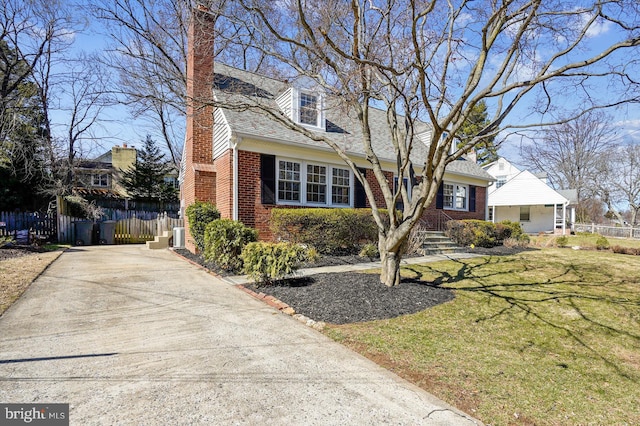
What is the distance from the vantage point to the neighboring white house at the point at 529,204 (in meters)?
24.9

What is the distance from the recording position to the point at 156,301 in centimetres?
561

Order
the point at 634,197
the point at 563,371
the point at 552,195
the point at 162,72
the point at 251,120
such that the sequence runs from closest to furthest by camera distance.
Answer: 1. the point at 563,371
2. the point at 162,72
3. the point at 251,120
4. the point at 552,195
5. the point at 634,197

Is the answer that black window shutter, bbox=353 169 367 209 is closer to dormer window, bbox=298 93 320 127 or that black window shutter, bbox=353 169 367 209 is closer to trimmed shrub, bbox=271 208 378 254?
trimmed shrub, bbox=271 208 378 254

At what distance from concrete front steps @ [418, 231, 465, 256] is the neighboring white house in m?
14.1

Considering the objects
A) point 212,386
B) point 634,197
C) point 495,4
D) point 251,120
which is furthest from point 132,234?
point 634,197

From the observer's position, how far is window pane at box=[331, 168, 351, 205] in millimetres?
12203

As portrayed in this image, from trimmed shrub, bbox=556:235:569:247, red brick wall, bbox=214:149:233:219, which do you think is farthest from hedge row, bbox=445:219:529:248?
red brick wall, bbox=214:149:233:219

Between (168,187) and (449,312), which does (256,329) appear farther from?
(168,187)

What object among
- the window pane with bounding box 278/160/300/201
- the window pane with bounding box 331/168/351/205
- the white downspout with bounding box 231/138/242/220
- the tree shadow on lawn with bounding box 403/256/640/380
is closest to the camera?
the tree shadow on lawn with bounding box 403/256/640/380

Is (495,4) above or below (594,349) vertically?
above

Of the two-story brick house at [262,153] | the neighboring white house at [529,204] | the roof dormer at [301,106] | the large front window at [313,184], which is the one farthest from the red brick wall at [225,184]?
the neighboring white house at [529,204]

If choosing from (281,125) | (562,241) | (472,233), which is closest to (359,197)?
(281,125)

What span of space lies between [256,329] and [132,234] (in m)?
15.5

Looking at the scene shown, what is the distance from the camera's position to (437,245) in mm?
12617
